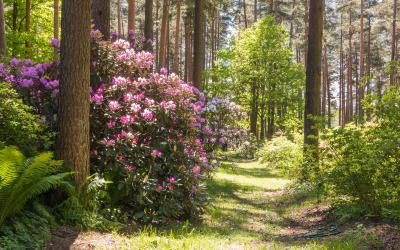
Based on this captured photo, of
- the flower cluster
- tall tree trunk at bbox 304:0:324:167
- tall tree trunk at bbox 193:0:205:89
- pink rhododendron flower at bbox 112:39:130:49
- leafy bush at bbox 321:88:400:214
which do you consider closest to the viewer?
leafy bush at bbox 321:88:400:214

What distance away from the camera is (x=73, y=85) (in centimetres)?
603

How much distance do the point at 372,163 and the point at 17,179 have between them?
505 centimetres

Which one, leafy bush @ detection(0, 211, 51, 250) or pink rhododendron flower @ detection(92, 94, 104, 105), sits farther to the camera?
pink rhododendron flower @ detection(92, 94, 104, 105)

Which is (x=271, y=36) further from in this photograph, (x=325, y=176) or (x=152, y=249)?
(x=152, y=249)

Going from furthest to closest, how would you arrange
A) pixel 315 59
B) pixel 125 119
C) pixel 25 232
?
pixel 315 59 < pixel 125 119 < pixel 25 232

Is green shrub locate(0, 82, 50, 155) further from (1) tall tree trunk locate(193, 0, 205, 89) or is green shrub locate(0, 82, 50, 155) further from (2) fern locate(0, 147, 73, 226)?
(1) tall tree trunk locate(193, 0, 205, 89)

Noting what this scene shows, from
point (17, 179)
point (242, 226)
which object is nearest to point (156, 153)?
point (242, 226)

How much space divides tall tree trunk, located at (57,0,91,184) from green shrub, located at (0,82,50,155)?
333 mm

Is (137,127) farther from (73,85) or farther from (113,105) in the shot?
(73,85)

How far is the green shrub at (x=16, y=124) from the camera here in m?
5.55

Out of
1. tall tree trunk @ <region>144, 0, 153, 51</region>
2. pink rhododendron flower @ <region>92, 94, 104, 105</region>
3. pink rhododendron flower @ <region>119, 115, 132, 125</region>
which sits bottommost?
pink rhododendron flower @ <region>119, 115, 132, 125</region>

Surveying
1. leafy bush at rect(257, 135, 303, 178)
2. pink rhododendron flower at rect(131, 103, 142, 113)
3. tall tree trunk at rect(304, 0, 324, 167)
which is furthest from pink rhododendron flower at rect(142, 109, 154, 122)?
tall tree trunk at rect(304, 0, 324, 167)

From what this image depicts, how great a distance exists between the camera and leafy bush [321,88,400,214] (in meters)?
6.67

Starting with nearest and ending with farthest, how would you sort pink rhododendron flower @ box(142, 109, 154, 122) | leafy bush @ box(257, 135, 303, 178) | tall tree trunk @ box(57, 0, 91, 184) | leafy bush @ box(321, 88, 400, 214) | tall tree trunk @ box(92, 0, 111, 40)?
1. tall tree trunk @ box(57, 0, 91, 184)
2. leafy bush @ box(321, 88, 400, 214)
3. pink rhododendron flower @ box(142, 109, 154, 122)
4. tall tree trunk @ box(92, 0, 111, 40)
5. leafy bush @ box(257, 135, 303, 178)
